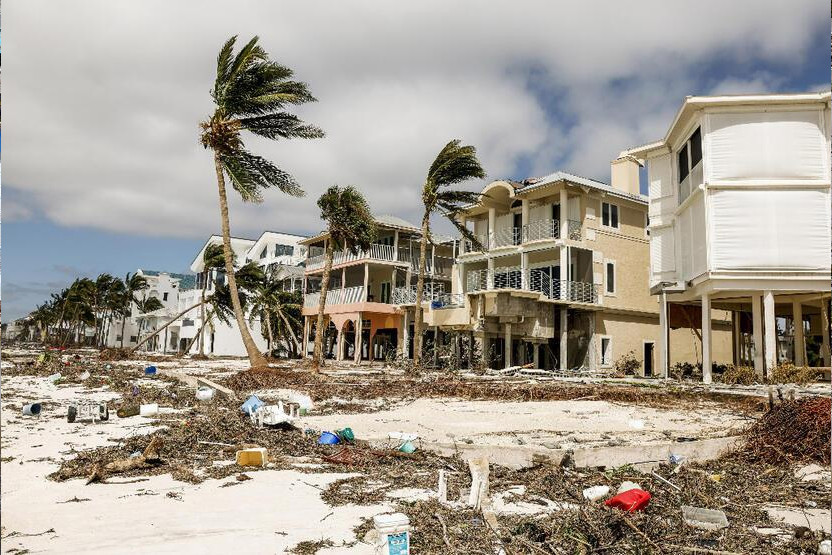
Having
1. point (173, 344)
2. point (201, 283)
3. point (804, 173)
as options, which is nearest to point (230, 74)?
point (804, 173)

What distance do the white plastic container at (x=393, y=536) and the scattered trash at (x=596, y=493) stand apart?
2371 millimetres

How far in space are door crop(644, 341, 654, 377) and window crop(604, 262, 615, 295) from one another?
4.20m

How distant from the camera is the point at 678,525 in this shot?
5.05 m

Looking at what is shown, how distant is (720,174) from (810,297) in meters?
6.78

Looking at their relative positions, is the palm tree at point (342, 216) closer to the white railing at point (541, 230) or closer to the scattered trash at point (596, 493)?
the white railing at point (541, 230)

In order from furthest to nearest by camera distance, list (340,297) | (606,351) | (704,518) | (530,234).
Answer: (340,297)
(530,234)
(606,351)
(704,518)

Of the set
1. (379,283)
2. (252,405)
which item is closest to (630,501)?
(252,405)

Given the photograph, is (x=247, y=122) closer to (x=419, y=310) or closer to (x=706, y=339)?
(x=419, y=310)

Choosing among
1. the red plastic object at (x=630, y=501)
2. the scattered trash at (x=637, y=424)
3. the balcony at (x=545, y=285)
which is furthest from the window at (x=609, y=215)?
the red plastic object at (x=630, y=501)

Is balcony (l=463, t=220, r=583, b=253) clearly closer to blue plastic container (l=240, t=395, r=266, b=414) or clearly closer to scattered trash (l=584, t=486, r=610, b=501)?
blue plastic container (l=240, t=395, r=266, b=414)

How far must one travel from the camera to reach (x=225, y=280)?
54.2 meters

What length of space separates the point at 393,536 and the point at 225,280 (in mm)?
52824

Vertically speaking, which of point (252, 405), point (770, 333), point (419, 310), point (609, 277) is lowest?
point (252, 405)

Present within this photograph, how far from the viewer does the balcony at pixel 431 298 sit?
3294 centimetres
